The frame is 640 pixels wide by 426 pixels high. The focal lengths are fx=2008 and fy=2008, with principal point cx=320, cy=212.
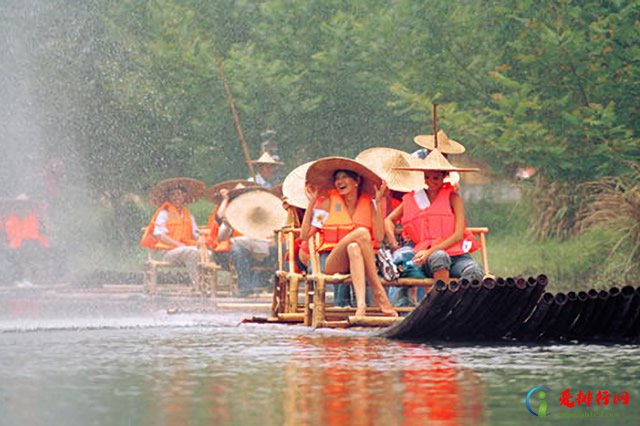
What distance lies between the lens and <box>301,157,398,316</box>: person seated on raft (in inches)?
709

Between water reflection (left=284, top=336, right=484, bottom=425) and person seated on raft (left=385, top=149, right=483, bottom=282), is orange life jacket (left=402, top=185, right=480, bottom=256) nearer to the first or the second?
person seated on raft (left=385, top=149, right=483, bottom=282)

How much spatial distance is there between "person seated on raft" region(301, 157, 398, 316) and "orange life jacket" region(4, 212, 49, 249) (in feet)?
47.8

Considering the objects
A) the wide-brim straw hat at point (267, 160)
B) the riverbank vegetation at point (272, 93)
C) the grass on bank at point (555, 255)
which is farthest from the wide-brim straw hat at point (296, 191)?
the riverbank vegetation at point (272, 93)

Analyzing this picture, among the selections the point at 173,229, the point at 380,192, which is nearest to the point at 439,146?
the point at 380,192

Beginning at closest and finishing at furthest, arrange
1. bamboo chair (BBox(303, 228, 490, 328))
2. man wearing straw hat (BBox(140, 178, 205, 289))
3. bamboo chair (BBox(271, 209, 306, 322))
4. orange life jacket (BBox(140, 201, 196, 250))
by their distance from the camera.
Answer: bamboo chair (BBox(303, 228, 490, 328)) → bamboo chair (BBox(271, 209, 306, 322)) → man wearing straw hat (BBox(140, 178, 205, 289)) → orange life jacket (BBox(140, 201, 196, 250))

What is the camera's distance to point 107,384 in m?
12.9

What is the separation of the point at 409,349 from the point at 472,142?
55.1 feet

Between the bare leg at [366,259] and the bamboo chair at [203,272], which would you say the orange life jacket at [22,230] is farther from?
the bare leg at [366,259]

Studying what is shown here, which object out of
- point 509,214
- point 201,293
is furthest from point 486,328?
point 509,214

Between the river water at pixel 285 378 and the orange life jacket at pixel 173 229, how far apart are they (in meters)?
9.29

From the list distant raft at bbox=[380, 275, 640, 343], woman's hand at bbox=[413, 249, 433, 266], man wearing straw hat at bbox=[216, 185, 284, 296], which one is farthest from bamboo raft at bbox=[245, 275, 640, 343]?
man wearing straw hat at bbox=[216, 185, 284, 296]

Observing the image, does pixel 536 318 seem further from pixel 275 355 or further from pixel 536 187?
pixel 536 187

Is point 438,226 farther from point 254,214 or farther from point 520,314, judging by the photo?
point 254,214

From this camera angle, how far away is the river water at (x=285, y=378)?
435 inches
